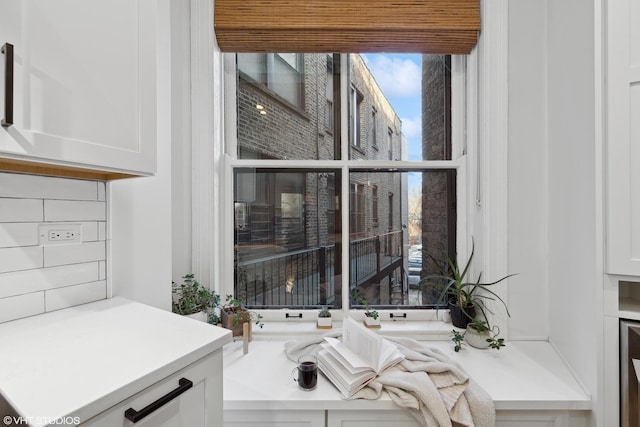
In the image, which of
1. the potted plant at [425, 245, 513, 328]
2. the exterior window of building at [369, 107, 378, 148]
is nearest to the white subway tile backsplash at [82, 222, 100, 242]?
the exterior window of building at [369, 107, 378, 148]

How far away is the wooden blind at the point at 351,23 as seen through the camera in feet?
5.05

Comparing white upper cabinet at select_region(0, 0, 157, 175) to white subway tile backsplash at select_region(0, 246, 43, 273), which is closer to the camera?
→ white upper cabinet at select_region(0, 0, 157, 175)

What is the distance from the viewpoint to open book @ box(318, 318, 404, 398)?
117 cm

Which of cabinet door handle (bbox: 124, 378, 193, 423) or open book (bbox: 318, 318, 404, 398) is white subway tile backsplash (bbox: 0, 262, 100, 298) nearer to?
cabinet door handle (bbox: 124, 378, 193, 423)

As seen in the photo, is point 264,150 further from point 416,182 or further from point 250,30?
point 416,182

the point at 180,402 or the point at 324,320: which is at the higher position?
the point at 180,402

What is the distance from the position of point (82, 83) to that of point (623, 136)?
174 centimetres

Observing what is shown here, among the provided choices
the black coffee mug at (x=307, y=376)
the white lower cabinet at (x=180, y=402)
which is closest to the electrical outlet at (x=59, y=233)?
the white lower cabinet at (x=180, y=402)

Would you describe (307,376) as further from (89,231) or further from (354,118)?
(354,118)

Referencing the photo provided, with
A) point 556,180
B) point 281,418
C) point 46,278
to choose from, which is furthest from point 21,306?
point 556,180

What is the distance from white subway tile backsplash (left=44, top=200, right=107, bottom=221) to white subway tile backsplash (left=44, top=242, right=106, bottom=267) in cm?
10

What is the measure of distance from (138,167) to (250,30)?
3.66 ft

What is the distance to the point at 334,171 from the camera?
1812 millimetres

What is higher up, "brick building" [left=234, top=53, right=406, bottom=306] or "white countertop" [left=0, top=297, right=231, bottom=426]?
"brick building" [left=234, top=53, right=406, bottom=306]
